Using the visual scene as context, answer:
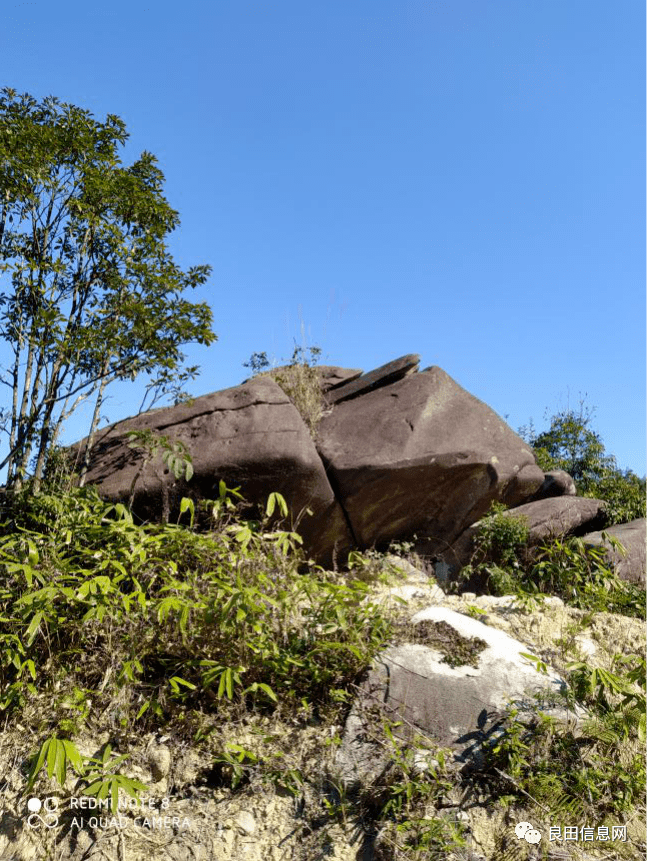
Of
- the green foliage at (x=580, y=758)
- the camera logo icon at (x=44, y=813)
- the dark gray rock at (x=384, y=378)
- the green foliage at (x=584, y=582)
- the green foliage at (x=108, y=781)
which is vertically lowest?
the camera logo icon at (x=44, y=813)

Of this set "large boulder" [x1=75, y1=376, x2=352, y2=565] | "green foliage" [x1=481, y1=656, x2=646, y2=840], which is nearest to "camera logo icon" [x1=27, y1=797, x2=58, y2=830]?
"green foliage" [x1=481, y1=656, x2=646, y2=840]

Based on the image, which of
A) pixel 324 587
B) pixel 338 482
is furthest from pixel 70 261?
pixel 324 587

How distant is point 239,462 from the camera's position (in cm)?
705

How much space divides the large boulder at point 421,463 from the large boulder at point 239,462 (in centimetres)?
42

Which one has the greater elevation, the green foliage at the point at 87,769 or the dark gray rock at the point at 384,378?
the dark gray rock at the point at 384,378

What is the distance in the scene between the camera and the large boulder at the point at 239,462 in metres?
7.02

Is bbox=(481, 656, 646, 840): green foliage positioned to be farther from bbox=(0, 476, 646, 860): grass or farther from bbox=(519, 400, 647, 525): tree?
bbox=(519, 400, 647, 525): tree

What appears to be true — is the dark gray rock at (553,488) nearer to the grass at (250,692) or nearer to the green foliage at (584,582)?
the green foliage at (584,582)

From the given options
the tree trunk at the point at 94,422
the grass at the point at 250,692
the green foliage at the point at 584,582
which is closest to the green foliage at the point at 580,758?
the grass at the point at 250,692

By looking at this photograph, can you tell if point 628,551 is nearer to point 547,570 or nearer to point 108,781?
point 547,570

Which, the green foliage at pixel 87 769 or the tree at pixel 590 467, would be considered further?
the tree at pixel 590 467

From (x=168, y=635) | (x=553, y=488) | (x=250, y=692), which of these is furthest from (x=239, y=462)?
(x=553, y=488)

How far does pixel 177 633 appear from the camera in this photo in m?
4.55

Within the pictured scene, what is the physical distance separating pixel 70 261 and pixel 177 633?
463 centimetres
